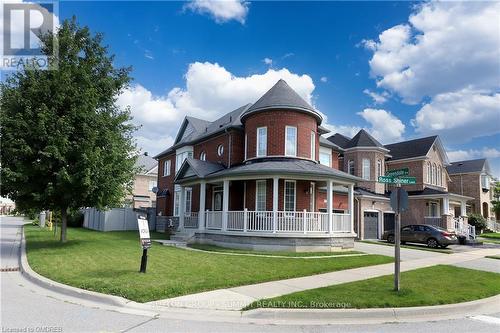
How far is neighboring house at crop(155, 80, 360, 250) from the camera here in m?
17.6

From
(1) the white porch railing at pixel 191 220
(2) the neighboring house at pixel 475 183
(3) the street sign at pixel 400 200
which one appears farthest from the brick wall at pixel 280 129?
(2) the neighboring house at pixel 475 183

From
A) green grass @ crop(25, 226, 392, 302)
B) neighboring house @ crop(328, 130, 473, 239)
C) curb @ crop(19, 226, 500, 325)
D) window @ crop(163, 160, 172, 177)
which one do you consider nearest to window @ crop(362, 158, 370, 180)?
neighboring house @ crop(328, 130, 473, 239)

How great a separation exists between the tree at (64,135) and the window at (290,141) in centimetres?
823

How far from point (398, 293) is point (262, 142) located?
13173 millimetres

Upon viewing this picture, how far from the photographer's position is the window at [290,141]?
20.2 metres

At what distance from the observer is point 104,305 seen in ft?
24.7

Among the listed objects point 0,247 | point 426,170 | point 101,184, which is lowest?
point 0,247

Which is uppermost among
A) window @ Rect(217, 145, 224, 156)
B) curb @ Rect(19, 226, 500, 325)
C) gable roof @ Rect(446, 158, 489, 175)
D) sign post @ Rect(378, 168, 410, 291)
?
gable roof @ Rect(446, 158, 489, 175)

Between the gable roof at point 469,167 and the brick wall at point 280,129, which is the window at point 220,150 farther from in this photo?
the gable roof at point 469,167

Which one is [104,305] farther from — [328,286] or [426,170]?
[426,170]

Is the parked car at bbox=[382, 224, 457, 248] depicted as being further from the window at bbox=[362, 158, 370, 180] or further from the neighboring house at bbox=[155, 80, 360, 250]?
the window at bbox=[362, 158, 370, 180]

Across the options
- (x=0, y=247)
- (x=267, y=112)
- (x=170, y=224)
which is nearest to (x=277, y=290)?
(x=267, y=112)

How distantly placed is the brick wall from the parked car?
955 cm

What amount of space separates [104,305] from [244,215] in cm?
1102
